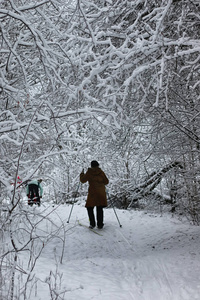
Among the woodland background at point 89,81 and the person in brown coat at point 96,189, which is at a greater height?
the woodland background at point 89,81

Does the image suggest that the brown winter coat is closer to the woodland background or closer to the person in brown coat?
the person in brown coat

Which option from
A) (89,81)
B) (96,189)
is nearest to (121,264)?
(96,189)

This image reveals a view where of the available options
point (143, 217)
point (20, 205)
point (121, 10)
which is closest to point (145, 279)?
point (20, 205)

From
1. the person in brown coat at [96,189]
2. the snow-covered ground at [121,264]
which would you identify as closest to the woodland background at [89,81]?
the snow-covered ground at [121,264]

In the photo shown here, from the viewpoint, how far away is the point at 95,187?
8148 millimetres

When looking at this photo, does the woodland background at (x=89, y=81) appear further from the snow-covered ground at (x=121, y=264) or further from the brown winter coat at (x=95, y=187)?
the brown winter coat at (x=95, y=187)

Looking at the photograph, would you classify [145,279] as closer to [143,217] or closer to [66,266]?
[66,266]

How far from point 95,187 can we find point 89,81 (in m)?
4.26

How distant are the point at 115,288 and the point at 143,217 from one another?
6.65 meters

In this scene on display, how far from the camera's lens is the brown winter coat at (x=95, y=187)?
26.6ft

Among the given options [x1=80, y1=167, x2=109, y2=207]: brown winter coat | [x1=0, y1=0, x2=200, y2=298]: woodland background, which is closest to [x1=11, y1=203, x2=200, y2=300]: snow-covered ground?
[x1=80, y1=167, x2=109, y2=207]: brown winter coat

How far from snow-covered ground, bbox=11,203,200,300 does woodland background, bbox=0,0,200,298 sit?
922 millimetres

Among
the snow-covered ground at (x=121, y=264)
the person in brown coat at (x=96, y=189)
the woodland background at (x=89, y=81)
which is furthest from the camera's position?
the person in brown coat at (x=96, y=189)

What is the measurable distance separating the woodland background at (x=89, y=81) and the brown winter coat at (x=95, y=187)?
113 cm
